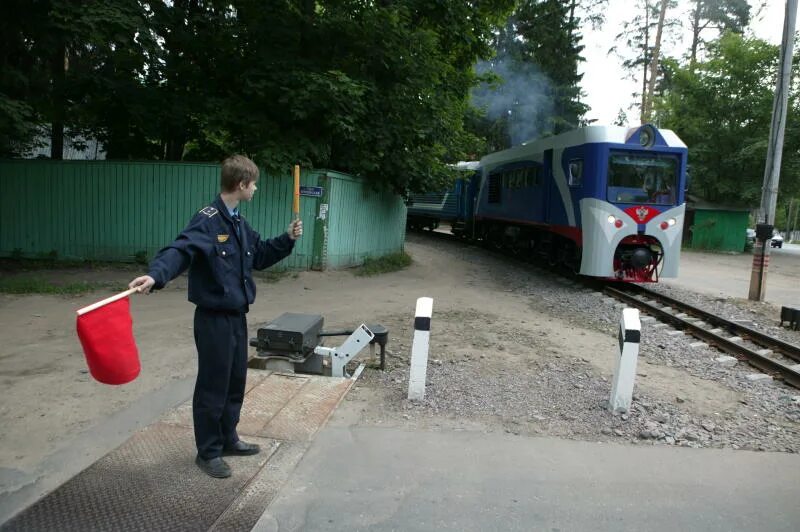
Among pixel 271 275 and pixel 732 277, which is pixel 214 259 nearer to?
pixel 271 275

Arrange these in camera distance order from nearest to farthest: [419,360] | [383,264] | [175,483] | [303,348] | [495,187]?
[175,483] < [419,360] < [303,348] < [383,264] < [495,187]

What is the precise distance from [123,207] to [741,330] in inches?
441

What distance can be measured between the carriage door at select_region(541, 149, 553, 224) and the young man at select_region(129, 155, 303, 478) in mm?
10594

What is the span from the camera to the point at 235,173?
130 inches

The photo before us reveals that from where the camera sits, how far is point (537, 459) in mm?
3859

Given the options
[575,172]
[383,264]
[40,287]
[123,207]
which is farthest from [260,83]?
[575,172]

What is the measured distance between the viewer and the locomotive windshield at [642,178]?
36.5 feet

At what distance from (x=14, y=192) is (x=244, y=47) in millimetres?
5555

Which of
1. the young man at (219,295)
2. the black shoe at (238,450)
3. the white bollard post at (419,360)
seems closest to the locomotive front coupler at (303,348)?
the white bollard post at (419,360)

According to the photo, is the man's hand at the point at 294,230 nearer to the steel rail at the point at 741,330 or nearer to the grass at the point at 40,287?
the steel rail at the point at 741,330

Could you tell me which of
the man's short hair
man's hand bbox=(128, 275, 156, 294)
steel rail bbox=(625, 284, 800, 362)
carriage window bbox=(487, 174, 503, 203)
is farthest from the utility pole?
man's hand bbox=(128, 275, 156, 294)

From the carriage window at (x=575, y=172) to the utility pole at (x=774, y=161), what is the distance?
3.40 meters

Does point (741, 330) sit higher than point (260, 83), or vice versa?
point (260, 83)

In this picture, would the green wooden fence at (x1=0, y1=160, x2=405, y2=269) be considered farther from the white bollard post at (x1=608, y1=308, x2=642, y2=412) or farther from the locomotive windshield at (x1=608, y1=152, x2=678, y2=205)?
the white bollard post at (x1=608, y1=308, x2=642, y2=412)
